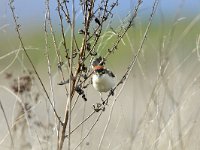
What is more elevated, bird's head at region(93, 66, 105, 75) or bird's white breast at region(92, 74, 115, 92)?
bird's head at region(93, 66, 105, 75)

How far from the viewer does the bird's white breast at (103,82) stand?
119 inches

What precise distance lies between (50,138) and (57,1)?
951 mm

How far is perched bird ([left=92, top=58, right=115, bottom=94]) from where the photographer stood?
2.99m

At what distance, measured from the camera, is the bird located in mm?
2984

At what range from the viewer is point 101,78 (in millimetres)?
3012

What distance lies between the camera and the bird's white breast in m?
3.01

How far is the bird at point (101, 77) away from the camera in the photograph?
9.79ft

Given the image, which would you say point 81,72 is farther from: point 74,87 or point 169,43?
point 169,43

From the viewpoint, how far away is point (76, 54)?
295 cm

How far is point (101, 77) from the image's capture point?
3012 mm

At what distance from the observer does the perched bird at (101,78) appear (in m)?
2.99

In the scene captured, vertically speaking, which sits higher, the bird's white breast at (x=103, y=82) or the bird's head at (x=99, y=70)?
the bird's head at (x=99, y=70)

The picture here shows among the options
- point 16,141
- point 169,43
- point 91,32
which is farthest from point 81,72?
point 16,141

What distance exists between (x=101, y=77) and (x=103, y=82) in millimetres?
36
